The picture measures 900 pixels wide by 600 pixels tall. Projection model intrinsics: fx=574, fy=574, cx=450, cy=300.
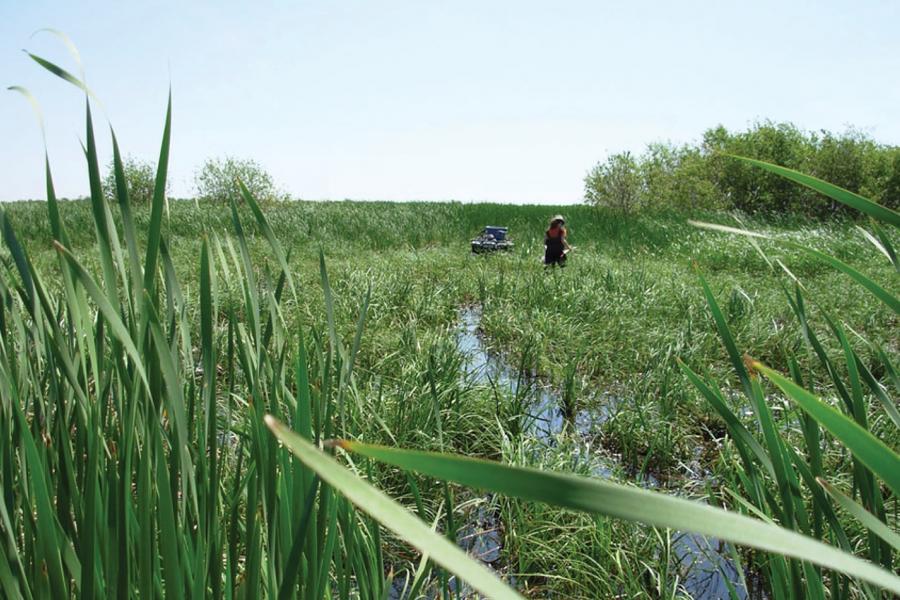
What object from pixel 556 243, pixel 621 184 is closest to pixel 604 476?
pixel 556 243

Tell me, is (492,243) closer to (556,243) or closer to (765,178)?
(556,243)

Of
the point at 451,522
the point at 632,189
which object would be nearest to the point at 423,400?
the point at 451,522

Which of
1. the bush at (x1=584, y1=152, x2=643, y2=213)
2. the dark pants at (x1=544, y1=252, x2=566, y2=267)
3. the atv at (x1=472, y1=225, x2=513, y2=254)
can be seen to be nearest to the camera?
the dark pants at (x1=544, y1=252, x2=566, y2=267)

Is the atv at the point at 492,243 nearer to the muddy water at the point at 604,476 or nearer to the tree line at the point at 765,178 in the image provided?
the muddy water at the point at 604,476

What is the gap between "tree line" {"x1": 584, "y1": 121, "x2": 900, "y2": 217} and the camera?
22.0m

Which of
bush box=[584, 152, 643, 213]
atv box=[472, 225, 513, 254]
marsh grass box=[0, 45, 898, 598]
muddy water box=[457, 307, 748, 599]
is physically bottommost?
muddy water box=[457, 307, 748, 599]

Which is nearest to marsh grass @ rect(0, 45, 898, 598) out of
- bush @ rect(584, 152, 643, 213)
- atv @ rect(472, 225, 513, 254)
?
atv @ rect(472, 225, 513, 254)

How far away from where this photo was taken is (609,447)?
277 centimetres

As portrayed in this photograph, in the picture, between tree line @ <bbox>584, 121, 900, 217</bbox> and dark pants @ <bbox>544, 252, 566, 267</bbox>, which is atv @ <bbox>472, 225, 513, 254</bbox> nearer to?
dark pants @ <bbox>544, 252, 566, 267</bbox>

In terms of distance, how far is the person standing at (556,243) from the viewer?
24.5ft

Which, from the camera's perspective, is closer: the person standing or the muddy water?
the muddy water

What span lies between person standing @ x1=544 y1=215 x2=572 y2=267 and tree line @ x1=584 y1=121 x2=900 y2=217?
14.5m

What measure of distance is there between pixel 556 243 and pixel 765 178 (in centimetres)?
1898

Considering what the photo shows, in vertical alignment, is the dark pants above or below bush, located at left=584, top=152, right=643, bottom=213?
below
